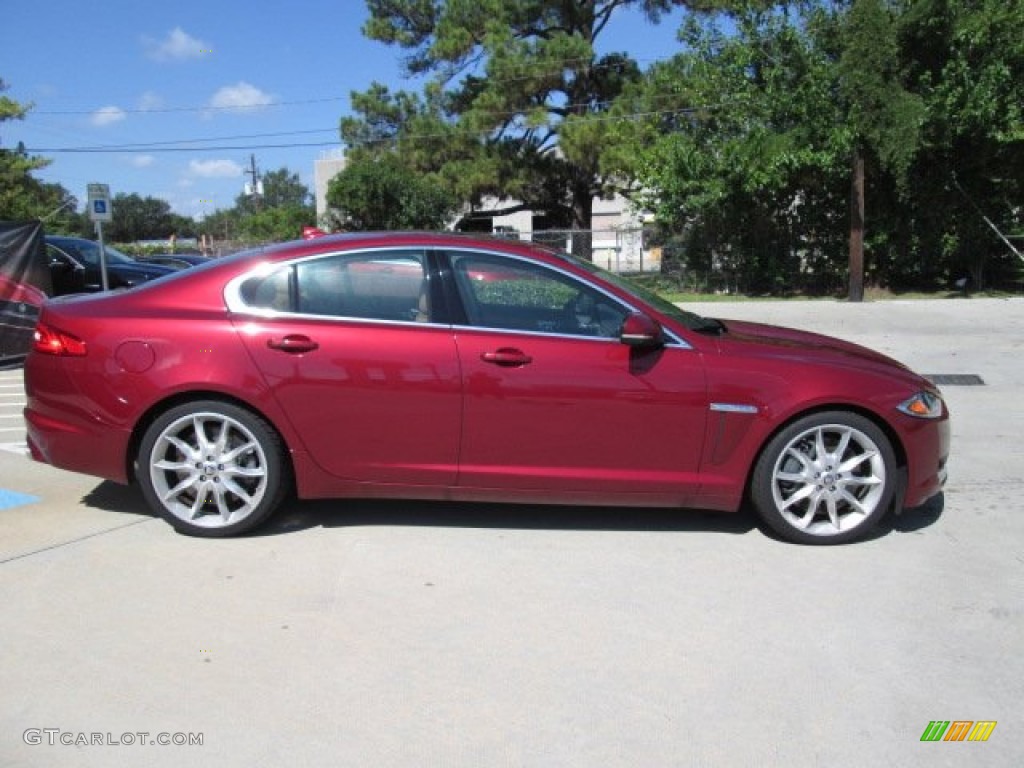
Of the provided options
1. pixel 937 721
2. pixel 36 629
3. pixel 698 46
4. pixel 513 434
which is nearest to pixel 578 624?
pixel 513 434

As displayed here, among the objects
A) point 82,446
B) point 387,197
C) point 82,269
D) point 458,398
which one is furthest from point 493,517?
point 387,197

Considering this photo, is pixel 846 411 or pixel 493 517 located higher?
pixel 846 411

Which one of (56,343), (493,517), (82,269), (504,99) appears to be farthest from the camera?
(504,99)

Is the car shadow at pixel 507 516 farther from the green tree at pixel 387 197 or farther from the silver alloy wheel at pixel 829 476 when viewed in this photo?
the green tree at pixel 387 197

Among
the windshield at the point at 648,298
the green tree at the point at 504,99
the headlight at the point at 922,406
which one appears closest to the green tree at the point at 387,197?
the green tree at the point at 504,99

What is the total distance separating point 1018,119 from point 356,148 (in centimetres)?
2245

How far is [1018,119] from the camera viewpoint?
17.3 meters

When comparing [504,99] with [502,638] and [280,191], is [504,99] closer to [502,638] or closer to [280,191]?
[502,638]

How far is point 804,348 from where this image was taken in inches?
179

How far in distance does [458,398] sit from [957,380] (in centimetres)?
690

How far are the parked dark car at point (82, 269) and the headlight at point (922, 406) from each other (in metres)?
12.3

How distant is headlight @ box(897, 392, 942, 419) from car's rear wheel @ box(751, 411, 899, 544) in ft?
0.59

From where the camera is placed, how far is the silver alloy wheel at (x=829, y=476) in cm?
432

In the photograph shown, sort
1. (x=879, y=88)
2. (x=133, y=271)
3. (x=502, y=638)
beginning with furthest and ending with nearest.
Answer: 1. (x=879, y=88)
2. (x=133, y=271)
3. (x=502, y=638)
